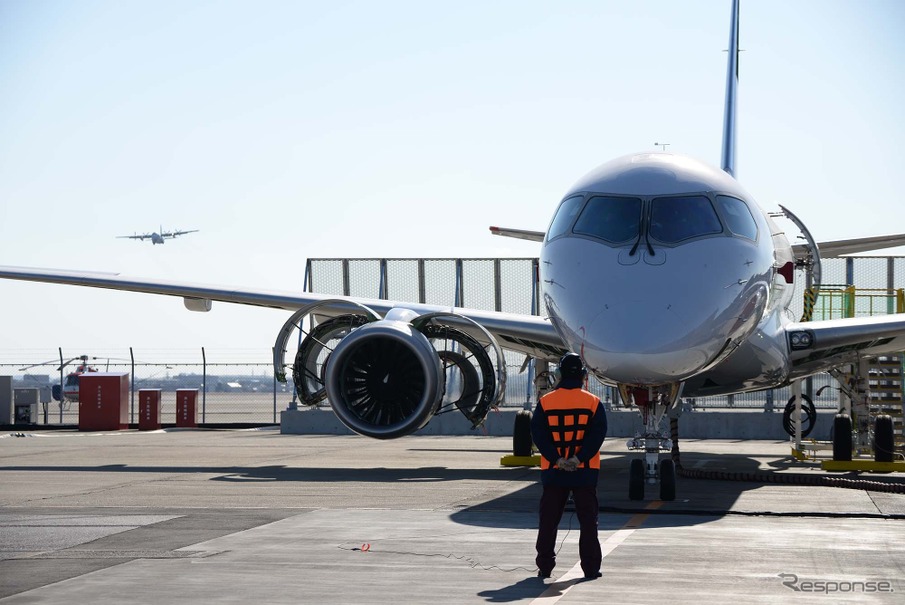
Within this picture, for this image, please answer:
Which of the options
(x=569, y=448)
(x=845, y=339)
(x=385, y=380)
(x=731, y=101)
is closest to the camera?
(x=569, y=448)

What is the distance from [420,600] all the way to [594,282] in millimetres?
5274

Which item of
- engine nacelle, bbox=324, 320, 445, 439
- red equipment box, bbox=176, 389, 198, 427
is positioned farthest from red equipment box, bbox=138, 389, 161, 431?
engine nacelle, bbox=324, 320, 445, 439

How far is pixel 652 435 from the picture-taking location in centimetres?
1100

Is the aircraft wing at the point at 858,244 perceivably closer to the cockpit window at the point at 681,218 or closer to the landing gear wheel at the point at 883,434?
the landing gear wheel at the point at 883,434

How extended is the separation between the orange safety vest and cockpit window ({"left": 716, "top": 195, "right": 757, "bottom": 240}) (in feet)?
16.2

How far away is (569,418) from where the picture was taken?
736 cm

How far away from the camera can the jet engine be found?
1409 centimetres

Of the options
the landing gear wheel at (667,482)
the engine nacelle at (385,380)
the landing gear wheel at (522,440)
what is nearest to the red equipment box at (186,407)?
the landing gear wheel at (522,440)

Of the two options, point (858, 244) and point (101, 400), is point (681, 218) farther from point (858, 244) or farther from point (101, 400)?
point (101, 400)

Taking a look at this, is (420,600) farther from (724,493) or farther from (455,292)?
(455,292)

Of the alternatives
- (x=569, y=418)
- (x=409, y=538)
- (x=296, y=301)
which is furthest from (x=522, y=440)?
(x=569, y=418)

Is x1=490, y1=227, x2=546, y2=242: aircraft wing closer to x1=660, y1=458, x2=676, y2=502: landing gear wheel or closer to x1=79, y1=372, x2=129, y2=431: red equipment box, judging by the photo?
x1=660, y1=458, x2=676, y2=502: landing gear wheel

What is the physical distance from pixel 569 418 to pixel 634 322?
306cm

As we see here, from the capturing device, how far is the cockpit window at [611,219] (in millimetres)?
11422
